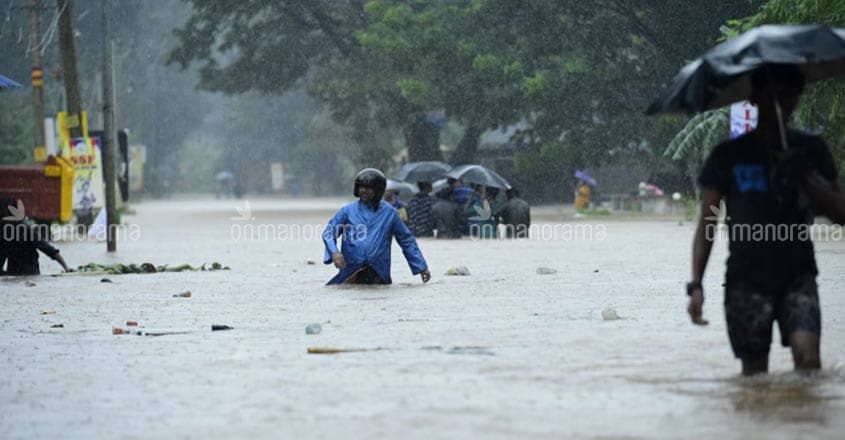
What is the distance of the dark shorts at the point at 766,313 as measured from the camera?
801cm

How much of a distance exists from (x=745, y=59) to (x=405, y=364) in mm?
2849

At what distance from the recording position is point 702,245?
8234 mm

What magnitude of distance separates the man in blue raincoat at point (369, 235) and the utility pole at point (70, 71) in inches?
697

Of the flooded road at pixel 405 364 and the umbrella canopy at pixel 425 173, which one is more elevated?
the umbrella canopy at pixel 425 173

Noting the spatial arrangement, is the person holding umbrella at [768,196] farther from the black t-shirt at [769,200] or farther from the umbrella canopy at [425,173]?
the umbrella canopy at [425,173]

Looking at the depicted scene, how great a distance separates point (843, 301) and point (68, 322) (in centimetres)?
669

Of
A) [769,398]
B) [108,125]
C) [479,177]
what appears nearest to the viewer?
[769,398]

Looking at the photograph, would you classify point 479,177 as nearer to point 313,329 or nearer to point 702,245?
point 313,329

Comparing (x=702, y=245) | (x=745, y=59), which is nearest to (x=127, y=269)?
(x=702, y=245)

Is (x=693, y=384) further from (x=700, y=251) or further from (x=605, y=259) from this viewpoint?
(x=605, y=259)

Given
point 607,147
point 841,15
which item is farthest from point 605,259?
point 607,147

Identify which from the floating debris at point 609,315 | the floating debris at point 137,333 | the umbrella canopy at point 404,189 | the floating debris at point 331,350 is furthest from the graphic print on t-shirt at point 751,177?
the umbrella canopy at point 404,189

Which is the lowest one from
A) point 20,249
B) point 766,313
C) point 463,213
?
point 766,313

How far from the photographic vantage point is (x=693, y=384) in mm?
8336
